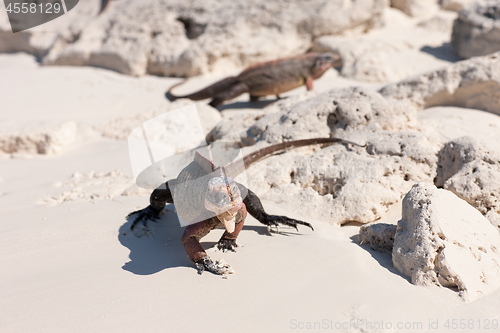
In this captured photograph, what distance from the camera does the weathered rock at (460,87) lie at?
12.6ft

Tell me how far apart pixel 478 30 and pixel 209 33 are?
5737mm

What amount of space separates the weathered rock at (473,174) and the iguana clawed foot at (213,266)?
159 cm

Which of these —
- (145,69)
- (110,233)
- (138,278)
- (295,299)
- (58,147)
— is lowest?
(145,69)

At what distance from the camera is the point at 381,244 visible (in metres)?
2.11

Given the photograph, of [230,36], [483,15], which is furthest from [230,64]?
[483,15]

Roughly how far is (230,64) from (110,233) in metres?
6.50

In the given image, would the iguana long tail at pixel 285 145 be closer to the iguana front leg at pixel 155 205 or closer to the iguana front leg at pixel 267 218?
the iguana front leg at pixel 267 218

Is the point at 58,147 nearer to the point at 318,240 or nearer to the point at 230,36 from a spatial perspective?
the point at 318,240

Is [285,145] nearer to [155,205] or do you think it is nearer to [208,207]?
[155,205]

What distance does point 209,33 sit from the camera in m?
8.26

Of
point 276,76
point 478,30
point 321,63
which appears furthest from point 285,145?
point 478,30

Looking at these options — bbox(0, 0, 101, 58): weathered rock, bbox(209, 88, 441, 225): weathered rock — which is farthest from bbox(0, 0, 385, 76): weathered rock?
bbox(209, 88, 441, 225): weathered rock

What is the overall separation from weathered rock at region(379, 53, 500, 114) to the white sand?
222 cm

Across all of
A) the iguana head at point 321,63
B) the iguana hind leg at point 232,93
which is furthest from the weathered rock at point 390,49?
the iguana hind leg at point 232,93
